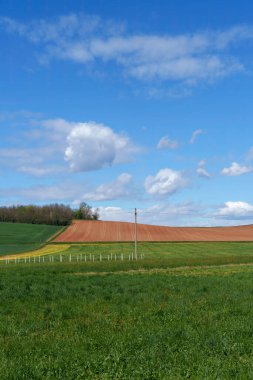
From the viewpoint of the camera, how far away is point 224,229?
139m

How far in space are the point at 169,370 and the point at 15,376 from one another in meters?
3.08

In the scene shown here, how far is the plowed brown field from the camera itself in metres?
115

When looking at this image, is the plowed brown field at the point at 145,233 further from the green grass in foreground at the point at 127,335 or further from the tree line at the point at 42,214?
the green grass in foreground at the point at 127,335

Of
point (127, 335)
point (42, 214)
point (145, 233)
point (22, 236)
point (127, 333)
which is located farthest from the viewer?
point (42, 214)

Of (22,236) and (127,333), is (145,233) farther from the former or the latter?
(127,333)

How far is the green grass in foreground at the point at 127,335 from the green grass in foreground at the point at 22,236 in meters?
71.2

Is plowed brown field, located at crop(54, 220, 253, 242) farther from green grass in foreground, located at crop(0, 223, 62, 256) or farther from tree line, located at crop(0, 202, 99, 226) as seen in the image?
tree line, located at crop(0, 202, 99, 226)

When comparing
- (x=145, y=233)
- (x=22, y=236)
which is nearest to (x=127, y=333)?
(x=22, y=236)

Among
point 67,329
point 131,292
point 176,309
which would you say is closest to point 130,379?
point 67,329

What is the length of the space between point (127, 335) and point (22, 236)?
109860 mm

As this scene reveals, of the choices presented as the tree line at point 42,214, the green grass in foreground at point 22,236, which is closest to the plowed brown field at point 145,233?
the green grass in foreground at point 22,236

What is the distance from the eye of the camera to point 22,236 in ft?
390

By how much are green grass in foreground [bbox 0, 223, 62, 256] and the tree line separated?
68.1 ft

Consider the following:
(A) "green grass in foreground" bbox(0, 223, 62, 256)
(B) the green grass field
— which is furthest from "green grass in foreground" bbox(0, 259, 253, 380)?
(A) "green grass in foreground" bbox(0, 223, 62, 256)
